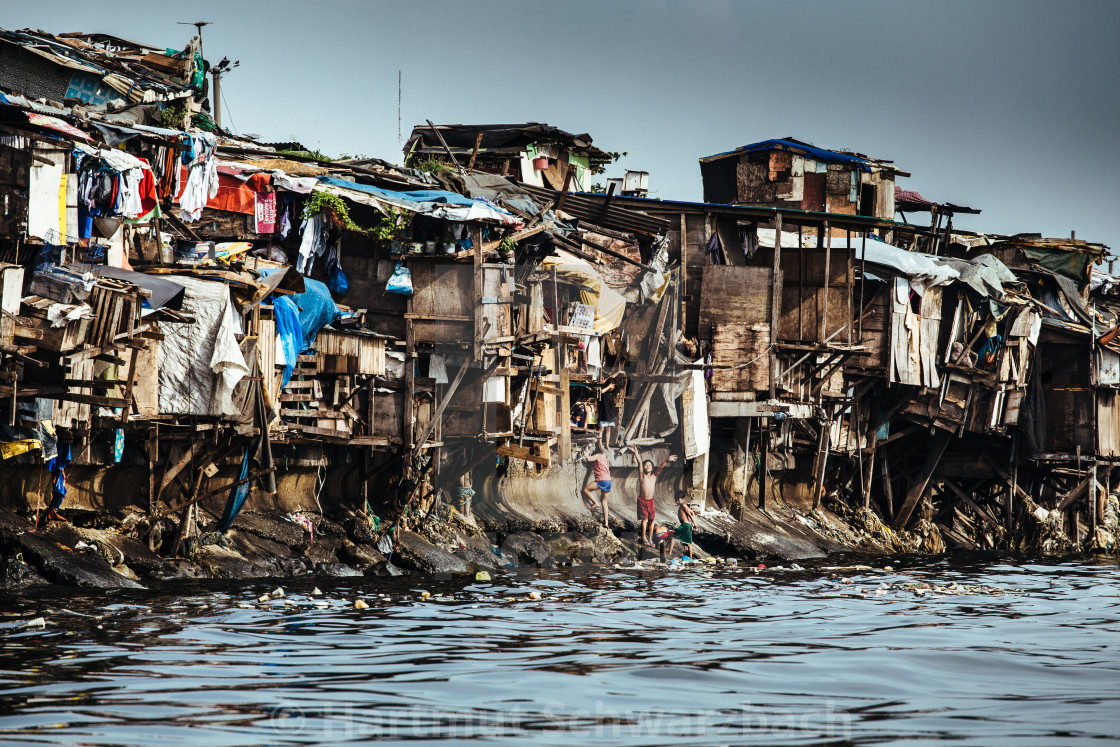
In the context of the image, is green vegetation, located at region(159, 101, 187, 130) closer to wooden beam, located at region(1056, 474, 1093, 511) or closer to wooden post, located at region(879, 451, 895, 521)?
wooden post, located at region(879, 451, 895, 521)

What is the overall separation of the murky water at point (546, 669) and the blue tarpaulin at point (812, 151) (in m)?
22.4

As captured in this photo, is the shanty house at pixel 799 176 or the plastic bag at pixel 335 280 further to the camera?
the shanty house at pixel 799 176

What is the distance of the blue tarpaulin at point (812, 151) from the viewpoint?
1574 inches

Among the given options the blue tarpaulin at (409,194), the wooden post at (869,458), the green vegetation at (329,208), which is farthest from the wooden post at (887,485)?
the green vegetation at (329,208)

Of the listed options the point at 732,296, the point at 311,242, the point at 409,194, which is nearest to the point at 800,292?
the point at 732,296

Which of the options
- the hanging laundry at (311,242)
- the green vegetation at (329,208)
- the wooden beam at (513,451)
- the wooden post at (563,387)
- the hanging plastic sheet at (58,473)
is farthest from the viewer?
the wooden post at (563,387)

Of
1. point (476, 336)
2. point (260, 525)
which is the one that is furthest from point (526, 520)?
point (260, 525)

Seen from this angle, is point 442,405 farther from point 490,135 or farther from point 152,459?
point 490,135

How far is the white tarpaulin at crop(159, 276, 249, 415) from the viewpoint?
1902cm

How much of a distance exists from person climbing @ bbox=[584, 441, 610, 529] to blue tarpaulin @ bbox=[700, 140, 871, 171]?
1465cm

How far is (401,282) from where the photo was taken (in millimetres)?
24453

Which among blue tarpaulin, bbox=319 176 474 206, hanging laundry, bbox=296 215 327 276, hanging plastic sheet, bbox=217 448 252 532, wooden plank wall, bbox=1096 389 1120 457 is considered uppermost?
blue tarpaulin, bbox=319 176 474 206

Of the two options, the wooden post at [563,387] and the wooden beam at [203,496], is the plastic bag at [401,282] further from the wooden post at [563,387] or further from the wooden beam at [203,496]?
the wooden beam at [203,496]

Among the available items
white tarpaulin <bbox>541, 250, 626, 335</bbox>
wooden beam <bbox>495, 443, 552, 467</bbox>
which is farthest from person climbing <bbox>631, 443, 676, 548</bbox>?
wooden beam <bbox>495, 443, 552, 467</bbox>
